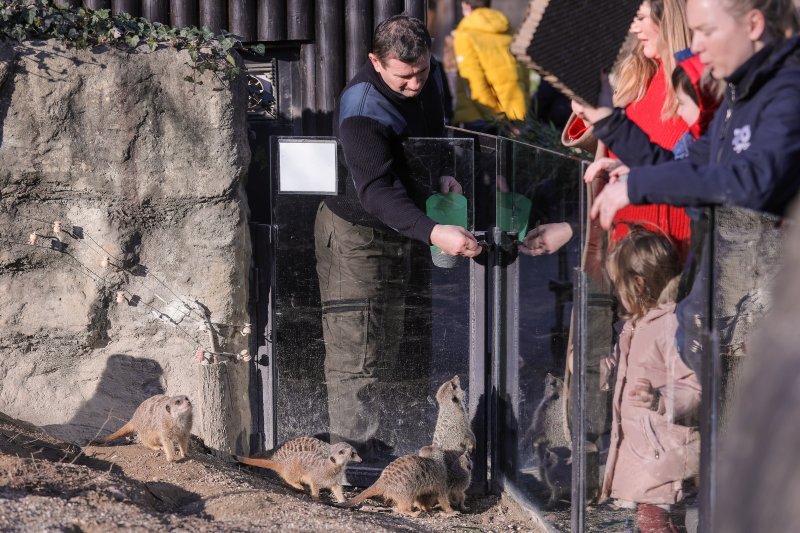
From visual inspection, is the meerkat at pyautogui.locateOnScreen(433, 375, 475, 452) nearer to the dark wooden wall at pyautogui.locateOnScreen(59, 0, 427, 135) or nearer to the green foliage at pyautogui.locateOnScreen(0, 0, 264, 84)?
the green foliage at pyautogui.locateOnScreen(0, 0, 264, 84)

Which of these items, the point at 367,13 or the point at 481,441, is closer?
the point at 481,441

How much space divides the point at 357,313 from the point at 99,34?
5.77 ft

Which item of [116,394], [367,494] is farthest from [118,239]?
[367,494]

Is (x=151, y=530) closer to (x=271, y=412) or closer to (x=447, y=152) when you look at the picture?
(x=271, y=412)

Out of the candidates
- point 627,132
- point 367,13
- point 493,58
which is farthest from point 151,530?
point 493,58

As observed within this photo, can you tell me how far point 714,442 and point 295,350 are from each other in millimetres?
2317

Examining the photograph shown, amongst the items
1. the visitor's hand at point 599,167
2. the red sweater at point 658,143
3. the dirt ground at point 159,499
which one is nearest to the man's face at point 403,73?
the red sweater at point 658,143

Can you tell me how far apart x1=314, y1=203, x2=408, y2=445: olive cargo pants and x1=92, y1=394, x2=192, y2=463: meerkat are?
0.64 meters

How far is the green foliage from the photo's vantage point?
15.1ft

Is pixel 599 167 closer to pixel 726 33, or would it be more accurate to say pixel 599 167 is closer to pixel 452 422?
pixel 726 33

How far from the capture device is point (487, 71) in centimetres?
701

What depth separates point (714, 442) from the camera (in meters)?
2.63

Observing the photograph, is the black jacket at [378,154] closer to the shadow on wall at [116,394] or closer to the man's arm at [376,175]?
the man's arm at [376,175]

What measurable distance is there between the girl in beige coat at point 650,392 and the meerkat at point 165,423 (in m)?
1.99
